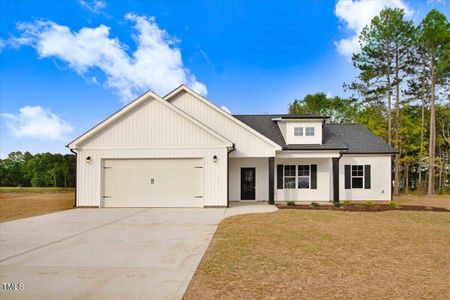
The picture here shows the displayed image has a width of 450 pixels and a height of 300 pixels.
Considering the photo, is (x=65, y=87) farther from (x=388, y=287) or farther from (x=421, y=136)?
(x=421, y=136)

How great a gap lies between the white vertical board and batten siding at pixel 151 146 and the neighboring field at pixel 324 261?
4400mm

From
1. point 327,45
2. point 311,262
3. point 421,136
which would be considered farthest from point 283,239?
point 421,136

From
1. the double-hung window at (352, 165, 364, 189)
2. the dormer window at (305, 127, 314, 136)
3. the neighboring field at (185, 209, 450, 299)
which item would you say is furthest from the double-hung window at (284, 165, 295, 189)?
the neighboring field at (185, 209, 450, 299)

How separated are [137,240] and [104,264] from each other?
205 centimetres

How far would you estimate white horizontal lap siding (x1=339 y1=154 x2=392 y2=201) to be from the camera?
18.4 meters

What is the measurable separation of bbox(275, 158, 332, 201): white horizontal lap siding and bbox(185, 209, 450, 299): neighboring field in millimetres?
7044

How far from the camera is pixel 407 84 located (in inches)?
1147

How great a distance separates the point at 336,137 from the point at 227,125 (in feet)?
22.9

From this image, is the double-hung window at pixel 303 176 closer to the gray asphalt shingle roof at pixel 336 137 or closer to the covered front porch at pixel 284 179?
the covered front porch at pixel 284 179

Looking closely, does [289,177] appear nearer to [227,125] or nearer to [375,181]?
[227,125]

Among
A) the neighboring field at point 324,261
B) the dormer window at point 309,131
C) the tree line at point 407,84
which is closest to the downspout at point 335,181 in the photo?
the dormer window at point 309,131

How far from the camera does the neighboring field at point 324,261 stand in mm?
4406

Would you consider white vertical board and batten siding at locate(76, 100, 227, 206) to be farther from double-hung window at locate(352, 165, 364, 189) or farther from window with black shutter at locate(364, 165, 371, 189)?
window with black shutter at locate(364, 165, 371, 189)

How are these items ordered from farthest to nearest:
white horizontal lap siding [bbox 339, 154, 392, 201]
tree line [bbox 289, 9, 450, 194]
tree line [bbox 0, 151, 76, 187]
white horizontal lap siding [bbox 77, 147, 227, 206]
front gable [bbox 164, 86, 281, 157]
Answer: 1. tree line [bbox 0, 151, 76, 187]
2. tree line [bbox 289, 9, 450, 194]
3. white horizontal lap siding [bbox 339, 154, 392, 201]
4. front gable [bbox 164, 86, 281, 157]
5. white horizontal lap siding [bbox 77, 147, 227, 206]
